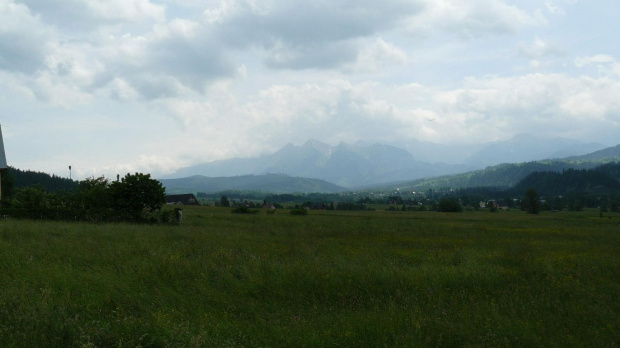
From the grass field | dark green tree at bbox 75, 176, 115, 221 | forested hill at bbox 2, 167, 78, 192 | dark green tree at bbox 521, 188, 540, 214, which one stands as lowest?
dark green tree at bbox 521, 188, 540, 214

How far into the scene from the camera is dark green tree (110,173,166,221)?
1180 inches

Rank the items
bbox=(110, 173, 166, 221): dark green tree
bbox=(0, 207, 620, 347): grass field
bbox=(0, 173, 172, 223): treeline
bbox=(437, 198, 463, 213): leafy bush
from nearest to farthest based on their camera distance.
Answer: bbox=(0, 207, 620, 347): grass field → bbox=(0, 173, 172, 223): treeline → bbox=(110, 173, 166, 221): dark green tree → bbox=(437, 198, 463, 213): leafy bush

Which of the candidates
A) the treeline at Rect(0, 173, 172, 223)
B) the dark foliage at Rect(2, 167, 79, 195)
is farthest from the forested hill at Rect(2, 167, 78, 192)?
the treeline at Rect(0, 173, 172, 223)

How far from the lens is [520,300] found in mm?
9250

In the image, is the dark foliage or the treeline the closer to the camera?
the treeline

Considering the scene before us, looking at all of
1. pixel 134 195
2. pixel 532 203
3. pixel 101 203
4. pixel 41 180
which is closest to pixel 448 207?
pixel 532 203

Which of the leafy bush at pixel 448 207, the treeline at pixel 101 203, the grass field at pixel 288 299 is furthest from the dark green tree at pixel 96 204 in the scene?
the leafy bush at pixel 448 207

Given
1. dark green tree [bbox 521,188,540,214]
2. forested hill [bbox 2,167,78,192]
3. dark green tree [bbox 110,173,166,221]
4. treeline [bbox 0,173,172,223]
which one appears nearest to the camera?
treeline [bbox 0,173,172,223]

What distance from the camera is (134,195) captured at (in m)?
30.3

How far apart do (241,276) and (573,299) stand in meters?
8.04

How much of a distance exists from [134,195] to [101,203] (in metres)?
2.39

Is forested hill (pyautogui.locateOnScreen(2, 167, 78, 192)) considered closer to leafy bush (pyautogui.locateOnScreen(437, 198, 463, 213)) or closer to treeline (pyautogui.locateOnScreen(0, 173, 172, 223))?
treeline (pyautogui.locateOnScreen(0, 173, 172, 223))

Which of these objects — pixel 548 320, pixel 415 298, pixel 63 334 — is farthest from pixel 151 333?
pixel 548 320

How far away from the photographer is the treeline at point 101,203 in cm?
2881
